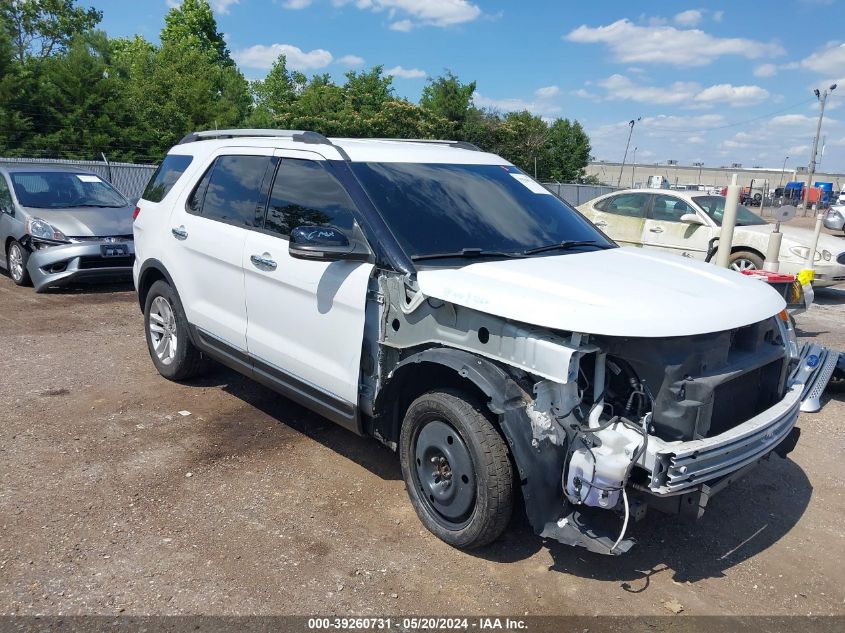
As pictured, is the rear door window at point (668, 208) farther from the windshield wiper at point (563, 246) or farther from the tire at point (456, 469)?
the tire at point (456, 469)

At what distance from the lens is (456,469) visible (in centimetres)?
336

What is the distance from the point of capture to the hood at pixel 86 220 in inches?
360

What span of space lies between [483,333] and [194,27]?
52.1 m

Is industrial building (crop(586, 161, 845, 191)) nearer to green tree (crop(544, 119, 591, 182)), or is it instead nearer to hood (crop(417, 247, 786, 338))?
green tree (crop(544, 119, 591, 182))

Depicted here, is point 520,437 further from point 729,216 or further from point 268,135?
point 729,216

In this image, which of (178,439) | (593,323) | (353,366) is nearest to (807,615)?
(593,323)

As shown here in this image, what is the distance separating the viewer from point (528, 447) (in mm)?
3021

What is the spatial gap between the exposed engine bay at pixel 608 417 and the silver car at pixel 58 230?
7.31 meters

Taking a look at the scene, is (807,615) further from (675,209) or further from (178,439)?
(675,209)

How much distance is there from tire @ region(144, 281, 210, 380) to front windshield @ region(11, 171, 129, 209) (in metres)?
4.92

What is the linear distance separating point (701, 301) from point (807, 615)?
1490mm

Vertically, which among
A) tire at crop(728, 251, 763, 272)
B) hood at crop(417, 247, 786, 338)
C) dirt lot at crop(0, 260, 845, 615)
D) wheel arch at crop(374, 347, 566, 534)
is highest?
hood at crop(417, 247, 786, 338)

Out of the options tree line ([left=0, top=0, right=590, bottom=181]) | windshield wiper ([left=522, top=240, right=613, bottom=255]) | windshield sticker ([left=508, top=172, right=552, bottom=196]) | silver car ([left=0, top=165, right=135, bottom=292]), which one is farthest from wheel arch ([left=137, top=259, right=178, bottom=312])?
tree line ([left=0, top=0, right=590, bottom=181])

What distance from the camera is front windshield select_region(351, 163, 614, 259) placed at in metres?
3.85
